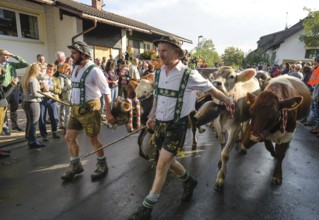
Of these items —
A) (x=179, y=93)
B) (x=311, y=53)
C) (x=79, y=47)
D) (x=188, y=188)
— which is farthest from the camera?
(x=311, y=53)

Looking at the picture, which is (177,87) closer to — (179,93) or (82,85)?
(179,93)

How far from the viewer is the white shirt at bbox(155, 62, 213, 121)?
260 cm

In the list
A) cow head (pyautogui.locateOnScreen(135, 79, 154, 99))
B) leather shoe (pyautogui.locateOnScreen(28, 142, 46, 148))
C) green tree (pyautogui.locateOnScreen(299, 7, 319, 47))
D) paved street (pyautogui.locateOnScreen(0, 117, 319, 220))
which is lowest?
paved street (pyautogui.locateOnScreen(0, 117, 319, 220))

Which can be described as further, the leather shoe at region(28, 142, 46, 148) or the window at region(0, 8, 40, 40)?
the window at region(0, 8, 40, 40)

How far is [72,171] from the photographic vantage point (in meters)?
3.86

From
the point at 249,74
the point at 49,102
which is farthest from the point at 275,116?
the point at 49,102

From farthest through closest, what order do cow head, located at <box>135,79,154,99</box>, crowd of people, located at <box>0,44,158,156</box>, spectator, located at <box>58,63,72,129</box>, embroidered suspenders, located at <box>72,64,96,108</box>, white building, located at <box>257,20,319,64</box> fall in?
white building, located at <box>257,20,319,64</box>
spectator, located at <box>58,63,72,129</box>
crowd of people, located at <box>0,44,158,156</box>
cow head, located at <box>135,79,154,99</box>
embroidered suspenders, located at <box>72,64,96,108</box>

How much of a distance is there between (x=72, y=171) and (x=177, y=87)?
2441 millimetres

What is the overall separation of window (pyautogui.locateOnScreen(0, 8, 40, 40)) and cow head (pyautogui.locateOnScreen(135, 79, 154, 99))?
7996mm

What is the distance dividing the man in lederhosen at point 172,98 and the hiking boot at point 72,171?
159 centimetres

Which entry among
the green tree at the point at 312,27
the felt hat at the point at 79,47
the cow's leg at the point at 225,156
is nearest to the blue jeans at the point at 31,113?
the felt hat at the point at 79,47

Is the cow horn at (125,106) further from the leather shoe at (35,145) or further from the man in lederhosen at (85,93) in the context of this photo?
the leather shoe at (35,145)

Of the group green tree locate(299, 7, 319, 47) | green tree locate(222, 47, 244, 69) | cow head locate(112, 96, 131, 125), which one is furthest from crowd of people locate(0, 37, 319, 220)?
green tree locate(222, 47, 244, 69)

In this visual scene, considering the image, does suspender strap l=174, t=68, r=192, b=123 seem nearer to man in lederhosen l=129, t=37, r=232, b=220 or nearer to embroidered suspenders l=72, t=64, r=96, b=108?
man in lederhosen l=129, t=37, r=232, b=220
